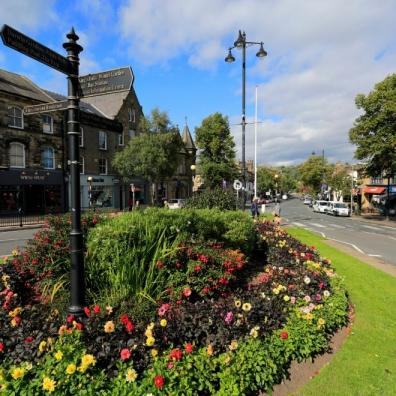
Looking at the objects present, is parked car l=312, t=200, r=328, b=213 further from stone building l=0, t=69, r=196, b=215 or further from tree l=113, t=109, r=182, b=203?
stone building l=0, t=69, r=196, b=215

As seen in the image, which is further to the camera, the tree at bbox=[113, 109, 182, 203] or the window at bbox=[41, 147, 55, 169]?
the tree at bbox=[113, 109, 182, 203]

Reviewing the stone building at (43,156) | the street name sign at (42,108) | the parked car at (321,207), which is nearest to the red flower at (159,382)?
the street name sign at (42,108)

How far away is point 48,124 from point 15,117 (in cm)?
321

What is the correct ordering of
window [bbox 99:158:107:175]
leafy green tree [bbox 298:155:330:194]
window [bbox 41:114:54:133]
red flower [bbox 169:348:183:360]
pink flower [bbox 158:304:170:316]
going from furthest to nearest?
leafy green tree [bbox 298:155:330:194], window [bbox 99:158:107:175], window [bbox 41:114:54:133], pink flower [bbox 158:304:170:316], red flower [bbox 169:348:183:360]

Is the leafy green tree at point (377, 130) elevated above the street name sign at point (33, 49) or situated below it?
above

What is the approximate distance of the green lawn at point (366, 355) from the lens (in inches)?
132

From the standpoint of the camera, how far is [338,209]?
3941cm

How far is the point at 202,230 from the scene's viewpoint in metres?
5.67

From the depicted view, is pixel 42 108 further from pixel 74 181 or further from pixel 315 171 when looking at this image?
pixel 315 171

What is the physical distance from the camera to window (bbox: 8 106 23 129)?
26453 millimetres

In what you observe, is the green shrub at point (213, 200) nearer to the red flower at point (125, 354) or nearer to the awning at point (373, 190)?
the red flower at point (125, 354)

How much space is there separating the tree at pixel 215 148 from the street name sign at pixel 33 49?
45.8 meters

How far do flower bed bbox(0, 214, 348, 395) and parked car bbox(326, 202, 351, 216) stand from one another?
3707 cm

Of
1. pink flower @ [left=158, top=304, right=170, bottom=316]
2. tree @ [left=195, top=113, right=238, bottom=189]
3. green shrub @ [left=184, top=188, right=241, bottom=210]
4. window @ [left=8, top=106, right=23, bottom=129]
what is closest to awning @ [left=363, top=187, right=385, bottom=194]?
tree @ [left=195, top=113, right=238, bottom=189]
